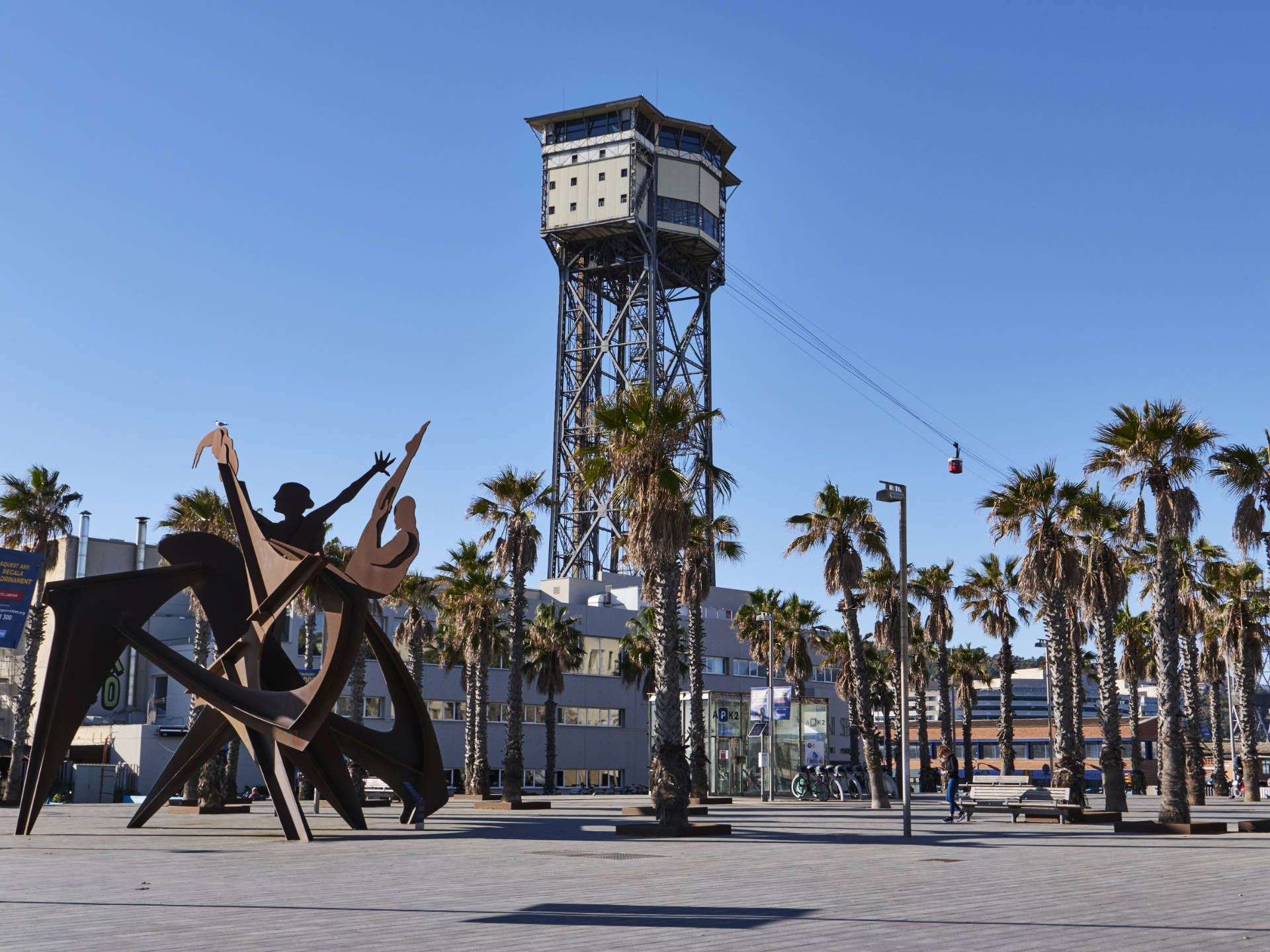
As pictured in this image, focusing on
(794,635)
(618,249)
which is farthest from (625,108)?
(794,635)

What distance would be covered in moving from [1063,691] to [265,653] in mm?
21340

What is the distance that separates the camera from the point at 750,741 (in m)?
52.5

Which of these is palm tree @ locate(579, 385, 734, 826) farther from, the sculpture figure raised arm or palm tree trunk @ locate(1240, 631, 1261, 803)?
palm tree trunk @ locate(1240, 631, 1261, 803)

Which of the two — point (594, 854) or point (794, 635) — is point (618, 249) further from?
point (594, 854)

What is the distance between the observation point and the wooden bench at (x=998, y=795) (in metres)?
31.1

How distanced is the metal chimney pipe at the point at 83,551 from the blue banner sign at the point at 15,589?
2415cm

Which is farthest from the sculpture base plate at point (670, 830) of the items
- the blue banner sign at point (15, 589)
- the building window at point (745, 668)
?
the building window at point (745, 668)

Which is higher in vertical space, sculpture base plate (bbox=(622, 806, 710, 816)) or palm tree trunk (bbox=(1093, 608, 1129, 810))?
palm tree trunk (bbox=(1093, 608, 1129, 810))

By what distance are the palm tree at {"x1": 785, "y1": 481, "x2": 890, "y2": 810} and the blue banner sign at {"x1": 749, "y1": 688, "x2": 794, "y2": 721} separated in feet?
28.4

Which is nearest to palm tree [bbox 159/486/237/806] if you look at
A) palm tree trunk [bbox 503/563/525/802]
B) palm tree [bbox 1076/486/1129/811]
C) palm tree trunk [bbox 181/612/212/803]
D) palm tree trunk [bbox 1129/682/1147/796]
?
palm tree trunk [bbox 181/612/212/803]

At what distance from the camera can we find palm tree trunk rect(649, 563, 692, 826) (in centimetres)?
2486

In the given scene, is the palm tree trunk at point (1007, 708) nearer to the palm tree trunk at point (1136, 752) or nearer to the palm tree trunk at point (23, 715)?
the palm tree trunk at point (1136, 752)

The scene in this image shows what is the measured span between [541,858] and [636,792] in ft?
145

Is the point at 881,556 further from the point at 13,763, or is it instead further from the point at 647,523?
the point at 13,763
